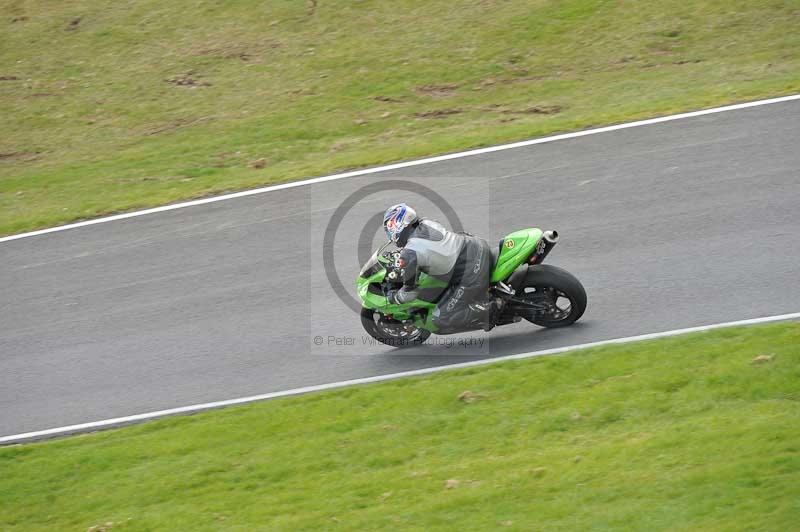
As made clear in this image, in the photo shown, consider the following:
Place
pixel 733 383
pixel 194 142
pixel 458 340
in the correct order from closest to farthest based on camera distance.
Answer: pixel 733 383, pixel 458 340, pixel 194 142

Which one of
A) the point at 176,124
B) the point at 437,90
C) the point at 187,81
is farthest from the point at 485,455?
the point at 187,81

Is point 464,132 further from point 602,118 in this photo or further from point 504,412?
point 504,412

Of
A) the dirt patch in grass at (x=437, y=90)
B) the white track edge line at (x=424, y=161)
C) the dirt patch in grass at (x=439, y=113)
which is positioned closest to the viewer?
the white track edge line at (x=424, y=161)

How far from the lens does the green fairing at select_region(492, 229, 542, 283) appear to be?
10.1 m

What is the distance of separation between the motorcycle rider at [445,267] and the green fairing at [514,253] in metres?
0.12

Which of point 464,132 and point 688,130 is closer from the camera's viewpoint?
point 688,130

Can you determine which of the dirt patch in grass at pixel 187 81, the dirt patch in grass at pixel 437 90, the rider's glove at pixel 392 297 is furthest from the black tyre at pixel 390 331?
the dirt patch in grass at pixel 187 81

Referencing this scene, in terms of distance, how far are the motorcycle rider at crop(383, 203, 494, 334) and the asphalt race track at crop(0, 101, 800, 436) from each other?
510 mm

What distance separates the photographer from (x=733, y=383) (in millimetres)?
8727

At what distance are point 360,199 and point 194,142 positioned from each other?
4216 millimetres

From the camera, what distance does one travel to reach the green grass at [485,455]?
7.38 m

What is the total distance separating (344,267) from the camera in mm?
12633

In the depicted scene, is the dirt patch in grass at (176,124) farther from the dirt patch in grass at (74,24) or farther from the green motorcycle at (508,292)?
the green motorcycle at (508,292)

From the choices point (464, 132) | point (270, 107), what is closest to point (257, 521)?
point (464, 132)
